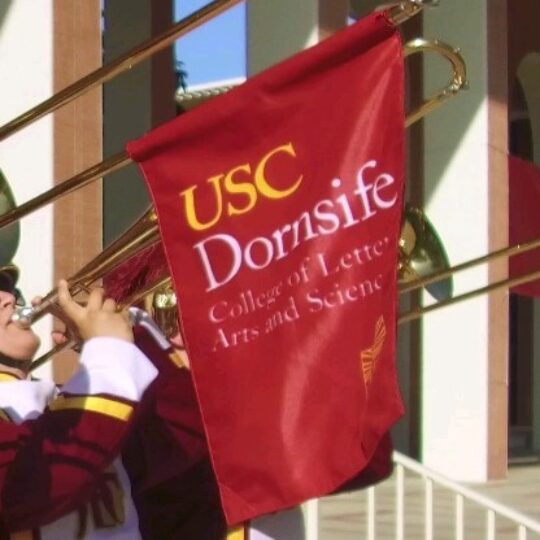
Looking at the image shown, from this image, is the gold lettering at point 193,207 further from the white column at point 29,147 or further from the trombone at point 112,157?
the white column at point 29,147

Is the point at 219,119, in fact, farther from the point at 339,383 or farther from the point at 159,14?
the point at 159,14

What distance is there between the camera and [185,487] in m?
2.88

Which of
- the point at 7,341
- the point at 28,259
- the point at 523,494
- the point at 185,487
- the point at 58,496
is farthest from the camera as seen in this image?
the point at 523,494

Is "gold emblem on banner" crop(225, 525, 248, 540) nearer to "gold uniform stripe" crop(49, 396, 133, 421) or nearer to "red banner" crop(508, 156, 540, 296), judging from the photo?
"gold uniform stripe" crop(49, 396, 133, 421)

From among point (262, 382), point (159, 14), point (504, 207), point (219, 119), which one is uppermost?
point (159, 14)

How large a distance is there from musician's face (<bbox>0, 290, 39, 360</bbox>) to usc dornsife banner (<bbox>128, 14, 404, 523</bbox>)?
0.32m

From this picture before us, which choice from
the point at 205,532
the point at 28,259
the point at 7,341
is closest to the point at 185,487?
the point at 205,532

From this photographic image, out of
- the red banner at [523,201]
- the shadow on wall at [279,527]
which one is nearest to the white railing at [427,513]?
the shadow on wall at [279,527]

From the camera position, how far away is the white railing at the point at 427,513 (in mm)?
5012

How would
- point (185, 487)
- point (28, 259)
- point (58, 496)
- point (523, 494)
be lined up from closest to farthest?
point (58, 496), point (185, 487), point (28, 259), point (523, 494)

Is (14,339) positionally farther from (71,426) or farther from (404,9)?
(404,9)

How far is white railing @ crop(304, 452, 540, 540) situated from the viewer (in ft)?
16.4

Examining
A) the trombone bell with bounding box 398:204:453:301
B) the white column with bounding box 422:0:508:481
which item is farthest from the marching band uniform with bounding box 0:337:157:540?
the white column with bounding box 422:0:508:481

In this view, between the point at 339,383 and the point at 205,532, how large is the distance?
741 mm
